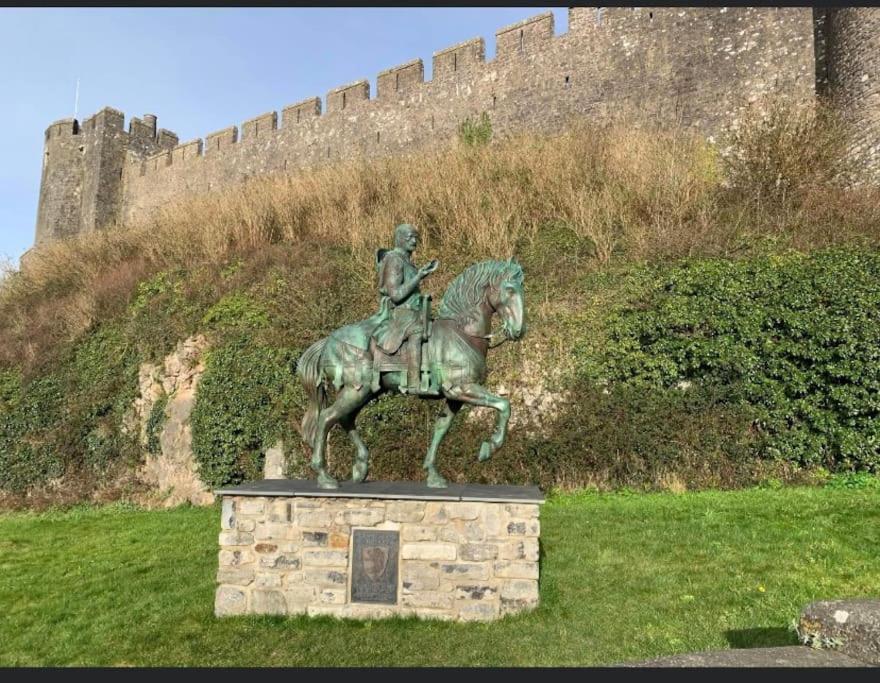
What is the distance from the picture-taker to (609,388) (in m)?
9.44

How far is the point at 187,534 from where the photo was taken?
820 centimetres

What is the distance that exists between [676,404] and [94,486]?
1034 cm

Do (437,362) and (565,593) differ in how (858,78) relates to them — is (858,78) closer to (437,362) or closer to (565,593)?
(437,362)

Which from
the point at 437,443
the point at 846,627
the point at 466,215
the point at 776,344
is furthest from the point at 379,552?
the point at 466,215

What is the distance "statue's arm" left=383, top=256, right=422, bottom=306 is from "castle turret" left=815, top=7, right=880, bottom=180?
1127cm

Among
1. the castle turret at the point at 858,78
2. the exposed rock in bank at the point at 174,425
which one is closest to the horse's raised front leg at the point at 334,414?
the exposed rock in bank at the point at 174,425

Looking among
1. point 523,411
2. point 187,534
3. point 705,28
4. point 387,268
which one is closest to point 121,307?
point 187,534

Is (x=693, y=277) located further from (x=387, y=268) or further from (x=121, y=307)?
(x=121, y=307)

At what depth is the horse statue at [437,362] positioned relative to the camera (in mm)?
5070

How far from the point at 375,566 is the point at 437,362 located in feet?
5.72

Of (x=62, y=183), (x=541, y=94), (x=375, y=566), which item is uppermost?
(x=62, y=183)

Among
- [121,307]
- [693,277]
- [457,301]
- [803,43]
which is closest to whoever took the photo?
[457,301]

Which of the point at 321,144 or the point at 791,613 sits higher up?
the point at 321,144

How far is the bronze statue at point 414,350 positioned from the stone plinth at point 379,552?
0.39m
